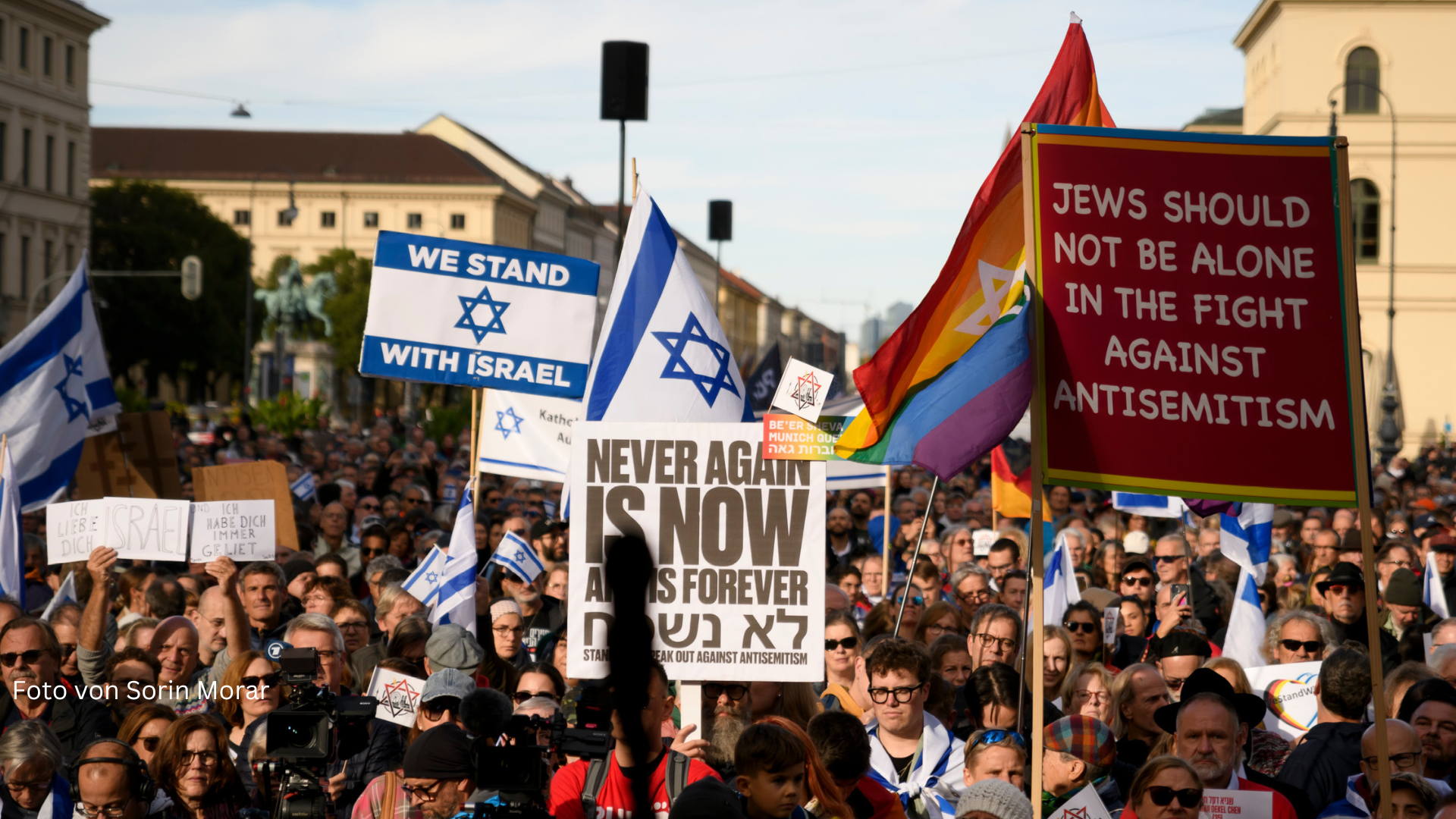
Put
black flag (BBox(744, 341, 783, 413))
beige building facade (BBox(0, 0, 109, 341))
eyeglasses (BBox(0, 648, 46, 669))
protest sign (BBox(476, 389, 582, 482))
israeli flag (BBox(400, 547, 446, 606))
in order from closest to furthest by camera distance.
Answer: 1. eyeglasses (BBox(0, 648, 46, 669))
2. israeli flag (BBox(400, 547, 446, 606))
3. protest sign (BBox(476, 389, 582, 482))
4. black flag (BBox(744, 341, 783, 413))
5. beige building facade (BBox(0, 0, 109, 341))

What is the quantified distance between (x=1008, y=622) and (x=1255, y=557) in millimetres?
3674

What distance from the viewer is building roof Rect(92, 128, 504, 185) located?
10356 cm

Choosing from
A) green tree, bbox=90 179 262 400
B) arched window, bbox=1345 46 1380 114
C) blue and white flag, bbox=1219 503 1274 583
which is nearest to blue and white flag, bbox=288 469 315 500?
blue and white flag, bbox=1219 503 1274 583

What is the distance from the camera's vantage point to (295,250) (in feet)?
340

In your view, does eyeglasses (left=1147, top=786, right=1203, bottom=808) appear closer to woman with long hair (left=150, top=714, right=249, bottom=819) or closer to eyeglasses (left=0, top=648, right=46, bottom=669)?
woman with long hair (left=150, top=714, right=249, bottom=819)

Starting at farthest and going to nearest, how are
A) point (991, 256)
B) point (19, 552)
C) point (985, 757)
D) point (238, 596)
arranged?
point (19, 552) → point (238, 596) → point (991, 256) → point (985, 757)

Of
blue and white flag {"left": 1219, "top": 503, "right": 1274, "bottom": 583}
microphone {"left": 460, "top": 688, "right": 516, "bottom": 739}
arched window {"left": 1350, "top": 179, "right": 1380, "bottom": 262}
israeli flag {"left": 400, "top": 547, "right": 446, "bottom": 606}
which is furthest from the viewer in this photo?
arched window {"left": 1350, "top": 179, "right": 1380, "bottom": 262}

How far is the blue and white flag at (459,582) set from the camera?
26.3ft

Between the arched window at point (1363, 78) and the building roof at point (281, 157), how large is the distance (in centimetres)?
5777

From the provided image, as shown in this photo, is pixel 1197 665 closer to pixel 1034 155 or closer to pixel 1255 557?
pixel 1034 155

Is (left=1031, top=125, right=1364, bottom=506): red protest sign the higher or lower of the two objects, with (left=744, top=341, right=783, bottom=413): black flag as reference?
lower

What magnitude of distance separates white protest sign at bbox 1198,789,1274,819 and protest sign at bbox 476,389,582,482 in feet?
25.0

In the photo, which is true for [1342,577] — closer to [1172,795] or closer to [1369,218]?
[1172,795]

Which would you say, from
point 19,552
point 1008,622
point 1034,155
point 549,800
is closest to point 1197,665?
point 1008,622
